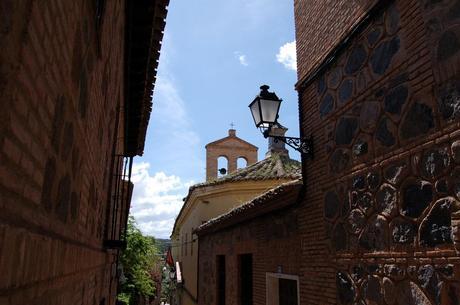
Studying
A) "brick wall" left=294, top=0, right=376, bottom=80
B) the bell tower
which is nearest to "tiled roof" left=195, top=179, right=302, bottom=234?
"brick wall" left=294, top=0, right=376, bottom=80

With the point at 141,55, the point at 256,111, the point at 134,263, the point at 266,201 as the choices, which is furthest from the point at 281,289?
the point at 134,263

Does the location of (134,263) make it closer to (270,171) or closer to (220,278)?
(220,278)

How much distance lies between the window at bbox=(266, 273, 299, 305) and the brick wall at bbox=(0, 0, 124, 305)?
4.22 metres

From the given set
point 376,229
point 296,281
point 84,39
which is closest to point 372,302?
point 376,229

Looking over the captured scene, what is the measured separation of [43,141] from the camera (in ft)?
5.12

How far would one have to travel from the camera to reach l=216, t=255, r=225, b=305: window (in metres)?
11.1

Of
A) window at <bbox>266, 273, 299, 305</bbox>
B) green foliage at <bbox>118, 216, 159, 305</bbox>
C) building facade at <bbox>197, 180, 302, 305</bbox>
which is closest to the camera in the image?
building facade at <bbox>197, 180, 302, 305</bbox>

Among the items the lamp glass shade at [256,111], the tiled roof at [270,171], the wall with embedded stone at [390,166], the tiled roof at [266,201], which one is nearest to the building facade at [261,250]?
the tiled roof at [266,201]

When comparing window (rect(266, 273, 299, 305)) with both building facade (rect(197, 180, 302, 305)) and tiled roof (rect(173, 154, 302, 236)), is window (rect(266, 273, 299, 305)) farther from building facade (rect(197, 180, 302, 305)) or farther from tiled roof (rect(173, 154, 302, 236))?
tiled roof (rect(173, 154, 302, 236))

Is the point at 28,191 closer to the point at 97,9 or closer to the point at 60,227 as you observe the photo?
the point at 60,227

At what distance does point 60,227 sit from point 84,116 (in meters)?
0.77

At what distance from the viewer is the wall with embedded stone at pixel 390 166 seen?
10.5ft

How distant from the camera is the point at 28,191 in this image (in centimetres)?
141

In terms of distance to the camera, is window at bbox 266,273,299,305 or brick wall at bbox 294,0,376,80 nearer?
brick wall at bbox 294,0,376,80
